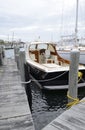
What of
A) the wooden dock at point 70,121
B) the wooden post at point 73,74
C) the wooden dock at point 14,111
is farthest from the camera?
the wooden post at point 73,74

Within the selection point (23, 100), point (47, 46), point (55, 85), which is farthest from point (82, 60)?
point (23, 100)

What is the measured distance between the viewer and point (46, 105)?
7938 mm

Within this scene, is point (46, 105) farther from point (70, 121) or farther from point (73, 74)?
point (70, 121)

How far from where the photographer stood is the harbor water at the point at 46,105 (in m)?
6.51

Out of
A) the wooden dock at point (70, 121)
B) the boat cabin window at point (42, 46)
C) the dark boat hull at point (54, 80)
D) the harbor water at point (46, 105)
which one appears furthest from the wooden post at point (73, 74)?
the boat cabin window at point (42, 46)

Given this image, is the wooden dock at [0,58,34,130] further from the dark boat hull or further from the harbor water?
the dark boat hull

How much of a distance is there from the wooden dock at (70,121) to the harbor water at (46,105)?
6.53ft

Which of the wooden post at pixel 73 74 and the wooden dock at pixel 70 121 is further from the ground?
the wooden post at pixel 73 74

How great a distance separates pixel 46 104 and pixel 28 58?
5.02 meters

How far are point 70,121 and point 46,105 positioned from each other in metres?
4.19

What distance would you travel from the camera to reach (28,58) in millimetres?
12586

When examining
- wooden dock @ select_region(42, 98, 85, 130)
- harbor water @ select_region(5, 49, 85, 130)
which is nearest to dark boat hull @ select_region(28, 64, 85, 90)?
harbor water @ select_region(5, 49, 85, 130)

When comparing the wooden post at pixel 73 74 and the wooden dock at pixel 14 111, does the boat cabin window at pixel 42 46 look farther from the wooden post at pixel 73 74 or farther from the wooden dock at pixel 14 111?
the wooden post at pixel 73 74

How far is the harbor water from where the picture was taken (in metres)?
6.51
